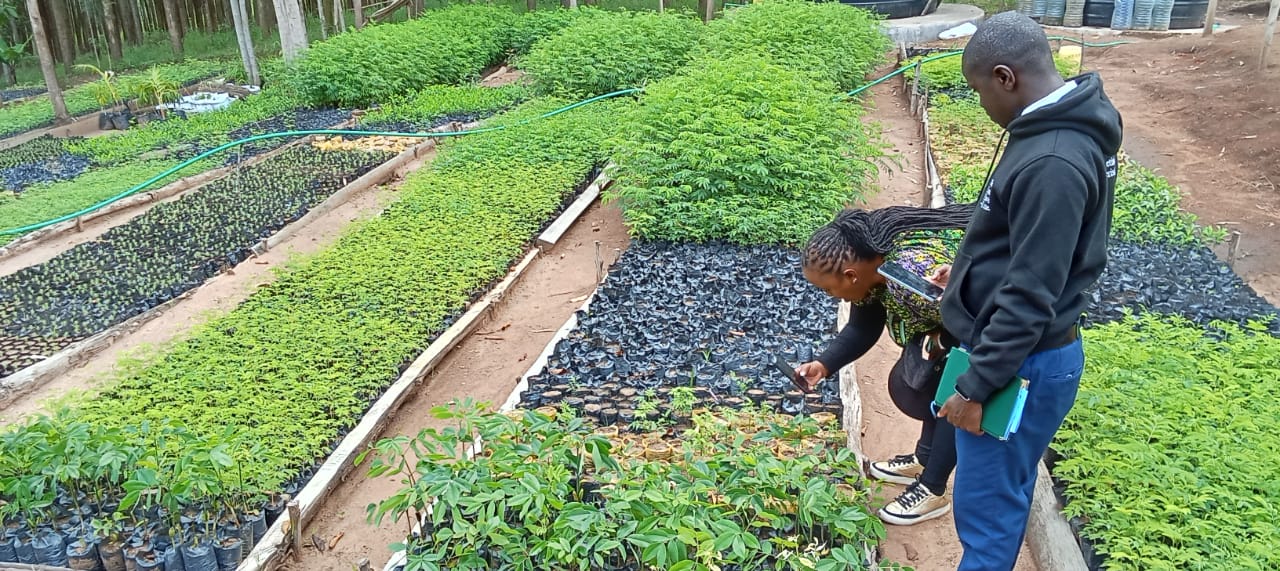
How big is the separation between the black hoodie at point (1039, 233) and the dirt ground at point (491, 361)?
2.89m

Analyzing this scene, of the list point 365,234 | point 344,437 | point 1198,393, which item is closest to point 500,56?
point 365,234

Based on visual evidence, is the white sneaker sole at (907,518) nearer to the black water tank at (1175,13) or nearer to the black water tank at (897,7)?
the black water tank at (897,7)

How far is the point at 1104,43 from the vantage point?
15766 millimetres

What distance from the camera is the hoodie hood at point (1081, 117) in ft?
6.84

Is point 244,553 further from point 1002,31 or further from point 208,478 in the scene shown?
point 1002,31

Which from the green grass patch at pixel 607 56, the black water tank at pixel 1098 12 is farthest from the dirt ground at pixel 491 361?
the black water tank at pixel 1098 12

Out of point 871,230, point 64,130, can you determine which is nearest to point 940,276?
point 871,230

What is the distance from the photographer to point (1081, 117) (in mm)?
2084

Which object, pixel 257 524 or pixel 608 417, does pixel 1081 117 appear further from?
pixel 257 524

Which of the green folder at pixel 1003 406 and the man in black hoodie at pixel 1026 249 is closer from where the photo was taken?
the man in black hoodie at pixel 1026 249

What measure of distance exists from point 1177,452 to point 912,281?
140cm

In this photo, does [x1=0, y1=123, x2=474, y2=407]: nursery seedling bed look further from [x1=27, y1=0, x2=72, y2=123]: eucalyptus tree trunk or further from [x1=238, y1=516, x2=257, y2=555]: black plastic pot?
[x1=27, y1=0, x2=72, y2=123]: eucalyptus tree trunk

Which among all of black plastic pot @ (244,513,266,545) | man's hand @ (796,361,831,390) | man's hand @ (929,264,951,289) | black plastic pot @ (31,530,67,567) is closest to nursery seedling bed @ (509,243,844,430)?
man's hand @ (796,361,831,390)

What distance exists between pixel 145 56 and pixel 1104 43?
22.7 metres
